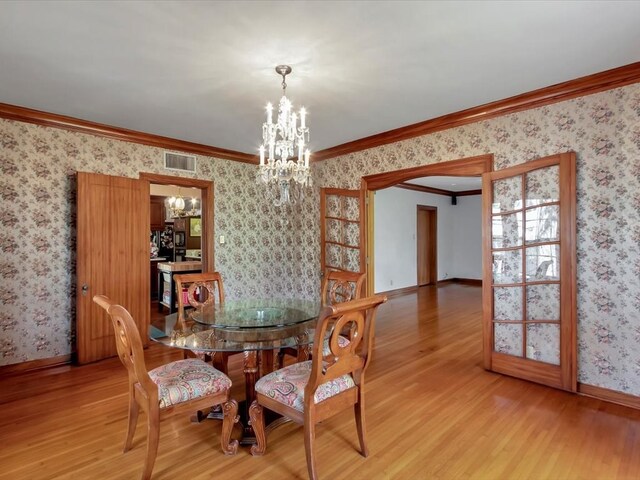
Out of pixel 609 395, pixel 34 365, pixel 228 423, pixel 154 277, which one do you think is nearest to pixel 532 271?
pixel 609 395

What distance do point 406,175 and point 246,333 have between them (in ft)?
8.88

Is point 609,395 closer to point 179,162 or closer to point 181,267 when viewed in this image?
point 179,162

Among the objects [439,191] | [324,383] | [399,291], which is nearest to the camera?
[324,383]

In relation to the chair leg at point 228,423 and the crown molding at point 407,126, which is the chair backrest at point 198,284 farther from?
the crown molding at point 407,126

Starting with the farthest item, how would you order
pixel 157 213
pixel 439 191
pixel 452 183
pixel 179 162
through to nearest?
pixel 439 191
pixel 157 213
pixel 452 183
pixel 179 162

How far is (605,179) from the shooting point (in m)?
2.73

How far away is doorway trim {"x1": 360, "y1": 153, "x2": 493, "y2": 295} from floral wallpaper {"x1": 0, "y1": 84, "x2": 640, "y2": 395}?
→ 0.25 ft

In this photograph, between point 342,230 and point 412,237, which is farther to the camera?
point 412,237

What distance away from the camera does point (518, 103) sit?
312 cm

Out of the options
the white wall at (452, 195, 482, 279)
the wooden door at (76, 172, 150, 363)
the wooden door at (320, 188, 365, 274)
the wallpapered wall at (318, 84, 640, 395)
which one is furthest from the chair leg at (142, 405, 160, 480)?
the white wall at (452, 195, 482, 279)

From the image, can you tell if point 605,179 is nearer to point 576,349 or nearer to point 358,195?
point 576,349

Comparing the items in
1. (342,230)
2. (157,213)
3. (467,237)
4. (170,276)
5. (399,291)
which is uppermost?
(157,213)

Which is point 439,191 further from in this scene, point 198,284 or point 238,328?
point 238,328

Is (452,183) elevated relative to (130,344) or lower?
elevated
